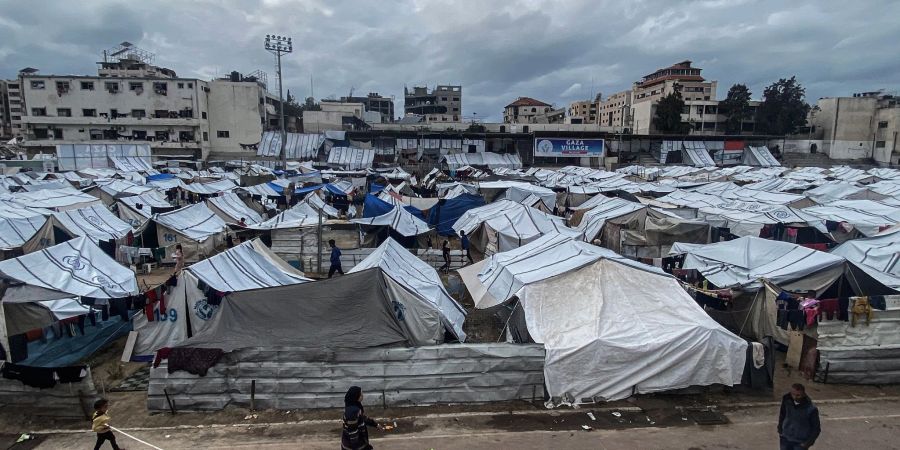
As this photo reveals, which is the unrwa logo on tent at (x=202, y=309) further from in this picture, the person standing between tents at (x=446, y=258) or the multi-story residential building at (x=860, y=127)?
the multi-story residential building at (x=860, y=127)

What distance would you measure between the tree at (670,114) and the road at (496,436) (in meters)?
57.0

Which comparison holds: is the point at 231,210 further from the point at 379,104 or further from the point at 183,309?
the point at 379,104

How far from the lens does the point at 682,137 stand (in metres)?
57.1

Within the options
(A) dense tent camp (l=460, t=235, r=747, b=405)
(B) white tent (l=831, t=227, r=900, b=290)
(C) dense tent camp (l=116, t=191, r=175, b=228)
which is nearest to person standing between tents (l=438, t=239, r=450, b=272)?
(A) dense tent camp (l=460, t=235, r=747, b=405)

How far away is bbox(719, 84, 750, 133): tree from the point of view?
63.0 meters

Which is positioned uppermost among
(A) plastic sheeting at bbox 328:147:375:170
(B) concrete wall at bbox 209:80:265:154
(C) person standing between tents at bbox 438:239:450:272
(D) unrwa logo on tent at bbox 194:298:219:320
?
(B) concrete wall at bbox 209:80:265:154

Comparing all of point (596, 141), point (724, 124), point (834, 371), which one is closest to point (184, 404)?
point (834, 371)

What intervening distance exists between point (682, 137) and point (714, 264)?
50821mm

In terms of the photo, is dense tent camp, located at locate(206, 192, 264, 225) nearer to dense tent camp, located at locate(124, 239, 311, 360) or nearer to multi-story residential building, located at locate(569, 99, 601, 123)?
dense tent camp, located at locate(124, 239, 311, 360)

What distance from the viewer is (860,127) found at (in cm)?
6000

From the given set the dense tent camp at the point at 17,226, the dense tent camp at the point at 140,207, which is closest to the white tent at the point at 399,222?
the dense tent camp at the point at 140,207

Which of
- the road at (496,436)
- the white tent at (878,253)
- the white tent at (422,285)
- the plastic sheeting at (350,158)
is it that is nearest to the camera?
the road at (496,436)

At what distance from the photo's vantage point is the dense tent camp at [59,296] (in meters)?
8.19

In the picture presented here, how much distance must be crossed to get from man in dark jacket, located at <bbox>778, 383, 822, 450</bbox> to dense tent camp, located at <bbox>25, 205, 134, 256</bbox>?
687 inches
